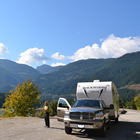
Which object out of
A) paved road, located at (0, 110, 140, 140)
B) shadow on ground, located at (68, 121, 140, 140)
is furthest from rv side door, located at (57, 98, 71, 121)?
shadow on ground, located at (68, 121, 140, 140)

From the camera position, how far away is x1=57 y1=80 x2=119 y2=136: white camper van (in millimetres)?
9688

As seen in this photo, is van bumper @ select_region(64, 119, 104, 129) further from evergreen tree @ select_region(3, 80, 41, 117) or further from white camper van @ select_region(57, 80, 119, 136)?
evergreen tree @ select_region(3, 80, 41, 117)

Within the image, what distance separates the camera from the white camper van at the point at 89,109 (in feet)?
31.8

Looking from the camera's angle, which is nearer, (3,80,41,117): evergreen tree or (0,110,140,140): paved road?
(0,110,140,140): paved road

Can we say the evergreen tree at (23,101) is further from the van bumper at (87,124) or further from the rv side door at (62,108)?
the van bumper at (87,124)

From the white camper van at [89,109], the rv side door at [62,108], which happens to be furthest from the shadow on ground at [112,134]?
the rv side door at [62,108]

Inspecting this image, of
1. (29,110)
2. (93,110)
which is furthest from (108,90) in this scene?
(29,110)

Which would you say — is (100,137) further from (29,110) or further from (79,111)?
(29,110)

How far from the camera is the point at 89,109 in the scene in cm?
1014

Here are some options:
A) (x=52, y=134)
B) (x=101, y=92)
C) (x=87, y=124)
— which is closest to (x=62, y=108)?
(x=52, y=134)

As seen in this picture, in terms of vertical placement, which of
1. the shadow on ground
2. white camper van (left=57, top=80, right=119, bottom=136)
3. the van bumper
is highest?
white camper van (left=57, top=80, right=119, bottom=136)

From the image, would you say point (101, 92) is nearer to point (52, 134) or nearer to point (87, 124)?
point (87, 124)

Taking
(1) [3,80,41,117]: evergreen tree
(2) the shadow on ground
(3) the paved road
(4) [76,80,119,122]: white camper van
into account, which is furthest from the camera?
(1) [3,80,41,117]: evergreen tree

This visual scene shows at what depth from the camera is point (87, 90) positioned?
1490cm
